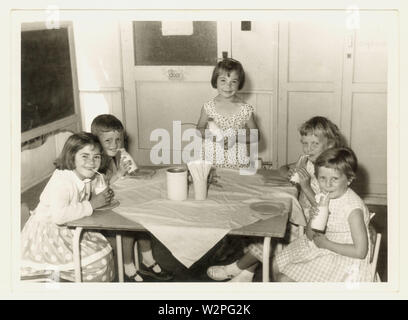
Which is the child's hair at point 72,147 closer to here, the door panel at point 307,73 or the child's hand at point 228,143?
the child's hand at point 228,143

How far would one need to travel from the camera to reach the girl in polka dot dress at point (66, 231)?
2.01m

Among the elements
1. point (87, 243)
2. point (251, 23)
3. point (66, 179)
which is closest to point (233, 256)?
point (87, 243)

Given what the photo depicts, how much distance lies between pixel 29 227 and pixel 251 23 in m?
2.25

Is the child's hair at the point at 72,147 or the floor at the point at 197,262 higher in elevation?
the child's hair at the point at 72,147

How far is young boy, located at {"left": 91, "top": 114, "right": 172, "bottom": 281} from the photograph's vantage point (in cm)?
249

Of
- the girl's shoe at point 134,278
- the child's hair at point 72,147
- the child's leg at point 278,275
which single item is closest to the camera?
the child's leg at point 278,275

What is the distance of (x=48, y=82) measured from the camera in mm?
3289

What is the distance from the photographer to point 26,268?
6.56 ft

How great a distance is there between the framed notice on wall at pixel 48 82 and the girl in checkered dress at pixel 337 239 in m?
1.83

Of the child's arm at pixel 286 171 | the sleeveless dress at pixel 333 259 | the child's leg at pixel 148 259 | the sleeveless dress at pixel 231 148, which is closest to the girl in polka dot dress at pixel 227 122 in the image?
the sleeveless dress at pixel 231 148

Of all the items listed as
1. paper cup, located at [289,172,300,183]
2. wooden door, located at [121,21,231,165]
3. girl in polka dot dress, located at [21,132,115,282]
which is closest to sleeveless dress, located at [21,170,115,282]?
girl in polka dot dress, located at [21,132,115,282]

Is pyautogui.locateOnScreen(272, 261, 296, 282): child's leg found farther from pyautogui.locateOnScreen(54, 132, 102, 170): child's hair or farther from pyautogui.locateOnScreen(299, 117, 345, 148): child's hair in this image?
pyautogui.locateOnScreen(54, 132, 102, 170): child's hair

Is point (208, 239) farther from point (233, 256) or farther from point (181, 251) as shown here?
point (233, 256)

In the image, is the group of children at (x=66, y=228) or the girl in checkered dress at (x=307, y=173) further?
the girl in checkered dress at (x=307, y=173)
